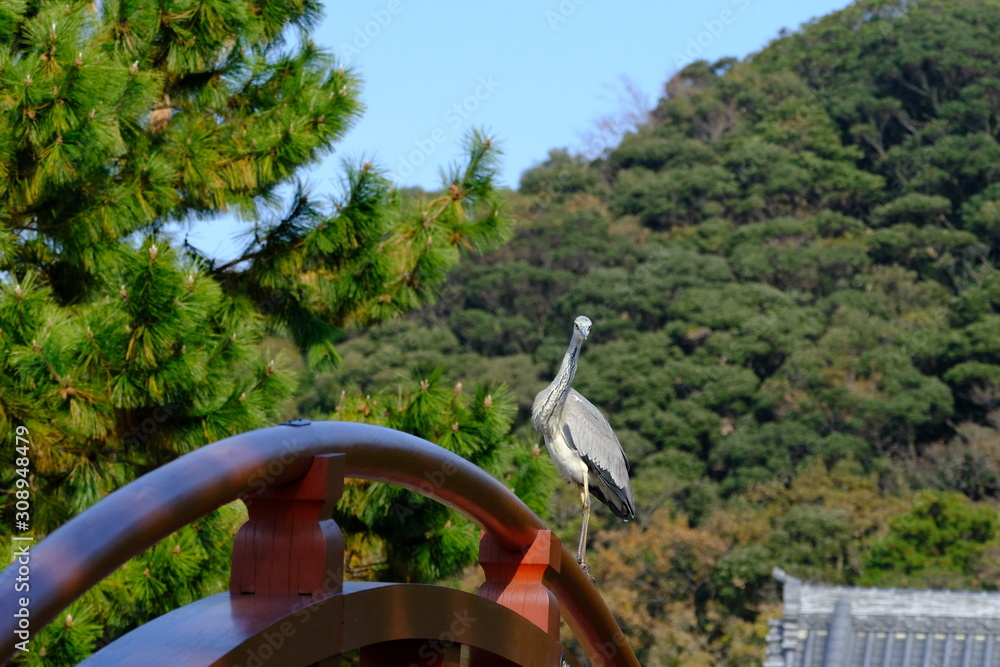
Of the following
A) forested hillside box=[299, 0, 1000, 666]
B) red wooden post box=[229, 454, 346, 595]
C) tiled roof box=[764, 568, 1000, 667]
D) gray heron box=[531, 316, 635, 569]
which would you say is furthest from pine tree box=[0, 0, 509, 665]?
forested hillside box=[299, 0, 1000, 666]

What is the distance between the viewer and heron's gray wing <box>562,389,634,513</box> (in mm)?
2498

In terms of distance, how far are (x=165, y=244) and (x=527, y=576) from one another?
3198 millimetres

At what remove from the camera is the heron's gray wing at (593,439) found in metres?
2.50

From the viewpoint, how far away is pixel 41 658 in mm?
3309

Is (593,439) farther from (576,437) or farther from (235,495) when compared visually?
(235,495)

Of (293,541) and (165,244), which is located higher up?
(165,244)

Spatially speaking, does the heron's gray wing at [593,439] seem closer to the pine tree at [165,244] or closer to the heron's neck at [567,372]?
the heron's neck at [567,372]

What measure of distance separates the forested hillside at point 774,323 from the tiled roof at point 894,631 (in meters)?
6.21

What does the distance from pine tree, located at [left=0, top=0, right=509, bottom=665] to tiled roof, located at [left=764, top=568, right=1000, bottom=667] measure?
Answer: 5666 mm

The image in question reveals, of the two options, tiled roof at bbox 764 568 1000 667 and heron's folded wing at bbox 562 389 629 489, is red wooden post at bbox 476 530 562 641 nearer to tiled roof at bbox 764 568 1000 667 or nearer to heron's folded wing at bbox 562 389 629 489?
heron's folded wing at bbox 562 389 629 489

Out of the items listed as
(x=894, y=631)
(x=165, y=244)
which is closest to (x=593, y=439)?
(x=165, y=244)

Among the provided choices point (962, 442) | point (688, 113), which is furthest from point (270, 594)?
point (688, 113)

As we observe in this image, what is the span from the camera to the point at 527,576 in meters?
1.35

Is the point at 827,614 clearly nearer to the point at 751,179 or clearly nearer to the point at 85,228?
the point at 85,228
